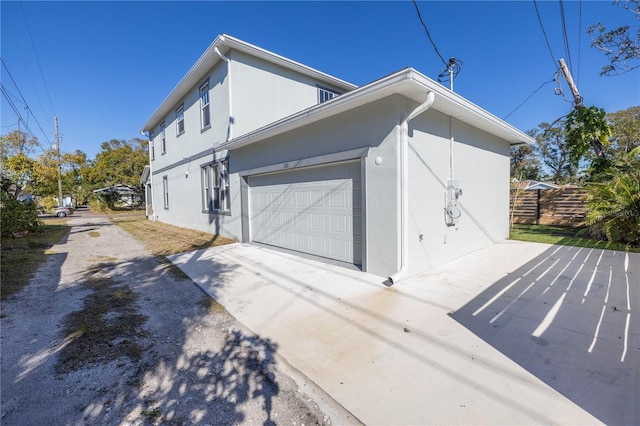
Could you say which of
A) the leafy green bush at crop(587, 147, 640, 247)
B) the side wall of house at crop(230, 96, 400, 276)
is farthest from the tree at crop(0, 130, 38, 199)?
the leafy green bush at crop(587, 147, 640, 247)

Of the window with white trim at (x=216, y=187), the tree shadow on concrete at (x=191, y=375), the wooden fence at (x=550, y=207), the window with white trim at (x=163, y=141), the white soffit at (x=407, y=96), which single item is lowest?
the tree shadow on concrete at (x=191, y=375)

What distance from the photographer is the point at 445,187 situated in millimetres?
5652

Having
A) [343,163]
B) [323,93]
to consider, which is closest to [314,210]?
[343,163]

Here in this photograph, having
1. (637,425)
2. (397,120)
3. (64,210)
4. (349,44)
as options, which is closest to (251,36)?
(349,44)

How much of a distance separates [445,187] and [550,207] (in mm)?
8292

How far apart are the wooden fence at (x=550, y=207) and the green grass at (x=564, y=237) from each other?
36 centimetres

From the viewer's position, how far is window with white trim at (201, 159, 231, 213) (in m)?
9.35

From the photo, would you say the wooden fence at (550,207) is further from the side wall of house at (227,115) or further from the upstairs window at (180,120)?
the upstairs window at (180,120)

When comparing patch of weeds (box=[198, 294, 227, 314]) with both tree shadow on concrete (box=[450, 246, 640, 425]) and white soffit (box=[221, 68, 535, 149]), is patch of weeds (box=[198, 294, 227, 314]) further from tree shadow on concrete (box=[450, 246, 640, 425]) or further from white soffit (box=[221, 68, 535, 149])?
white soffit (box=[221, 68, 535, 149])

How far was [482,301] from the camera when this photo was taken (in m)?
3.73

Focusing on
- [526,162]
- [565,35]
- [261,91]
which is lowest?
[261,91]

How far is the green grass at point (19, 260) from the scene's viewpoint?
4.71m

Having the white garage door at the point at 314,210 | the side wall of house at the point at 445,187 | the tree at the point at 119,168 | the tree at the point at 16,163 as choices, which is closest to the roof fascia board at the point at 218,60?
the white garage door at the point at 314,210

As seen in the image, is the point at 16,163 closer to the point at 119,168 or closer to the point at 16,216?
the point at 16,216
